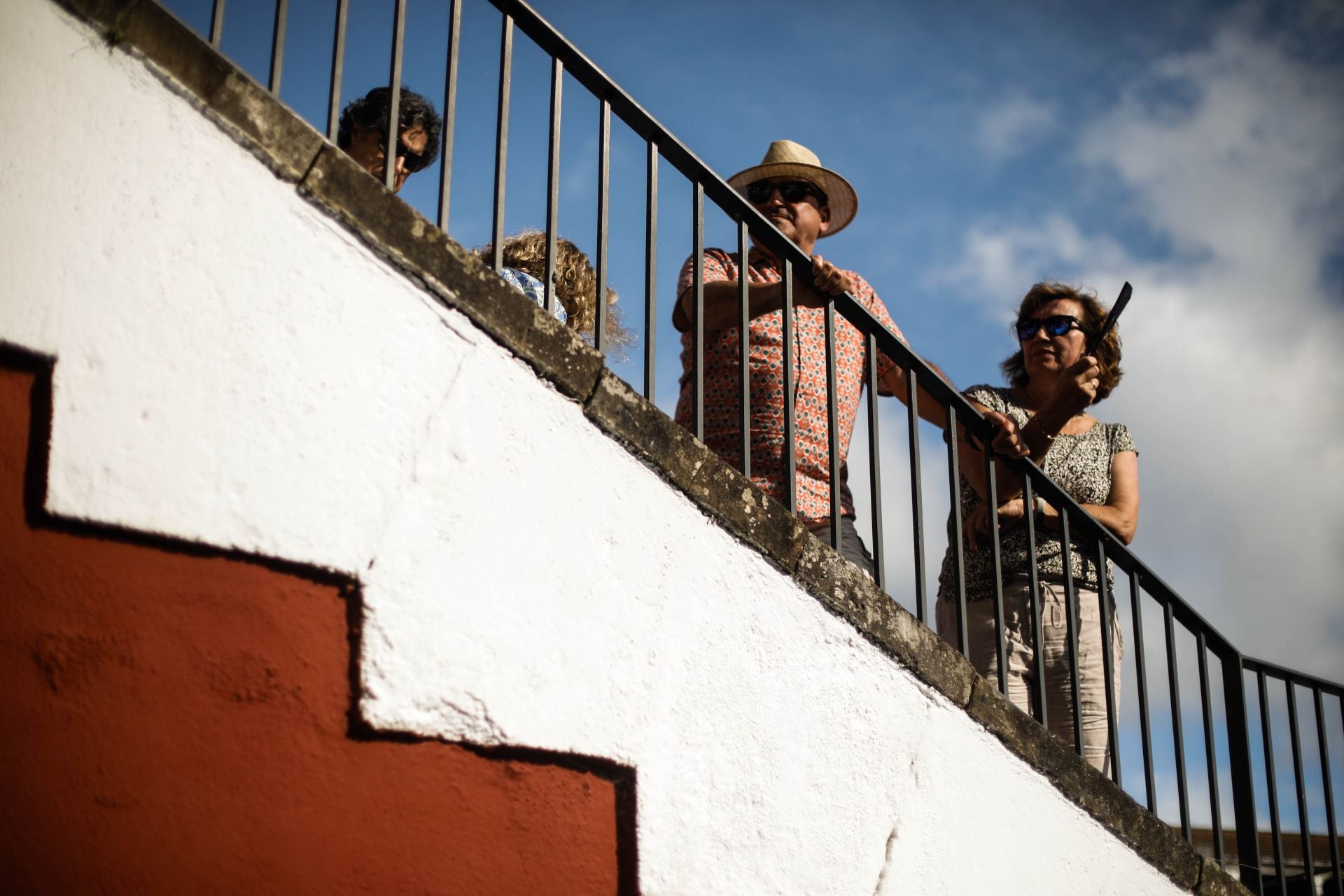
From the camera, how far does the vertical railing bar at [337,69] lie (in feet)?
8.28

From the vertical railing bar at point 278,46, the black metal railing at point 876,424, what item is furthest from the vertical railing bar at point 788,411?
the vertical railing bar at point 278,46

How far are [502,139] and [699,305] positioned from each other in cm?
63

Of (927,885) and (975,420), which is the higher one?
(975,420)

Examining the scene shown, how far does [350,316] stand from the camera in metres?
2.35

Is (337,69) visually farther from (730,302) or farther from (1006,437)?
(1006,437)

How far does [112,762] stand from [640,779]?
1.06 metres

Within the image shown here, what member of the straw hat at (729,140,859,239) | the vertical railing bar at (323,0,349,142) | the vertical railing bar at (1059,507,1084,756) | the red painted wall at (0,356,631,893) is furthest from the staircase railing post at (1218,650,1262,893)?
the vertical railing bar at (323,0,349,142)

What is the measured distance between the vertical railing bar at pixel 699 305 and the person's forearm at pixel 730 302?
18 cm

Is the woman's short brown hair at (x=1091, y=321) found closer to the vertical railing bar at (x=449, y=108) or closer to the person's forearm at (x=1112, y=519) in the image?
the person's forearm at (x=1112, y=519)

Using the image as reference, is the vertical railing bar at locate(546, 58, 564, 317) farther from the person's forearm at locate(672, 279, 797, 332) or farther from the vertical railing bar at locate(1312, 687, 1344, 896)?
the vertical railing bar at locate(1312, 687, 1344, 896)

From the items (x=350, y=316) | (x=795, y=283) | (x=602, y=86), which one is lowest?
(x=350, y=316)

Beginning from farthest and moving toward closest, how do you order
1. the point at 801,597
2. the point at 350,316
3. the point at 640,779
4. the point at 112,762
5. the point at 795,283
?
the point at 795,283 < the point at 801,597 < the point at 640,779 < the point at 350,316 < the point at 112,762

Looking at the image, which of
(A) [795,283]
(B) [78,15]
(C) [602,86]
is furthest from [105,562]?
(A) [795,283]

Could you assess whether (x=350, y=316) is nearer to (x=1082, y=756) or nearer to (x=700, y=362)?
(x=700, y=362)
